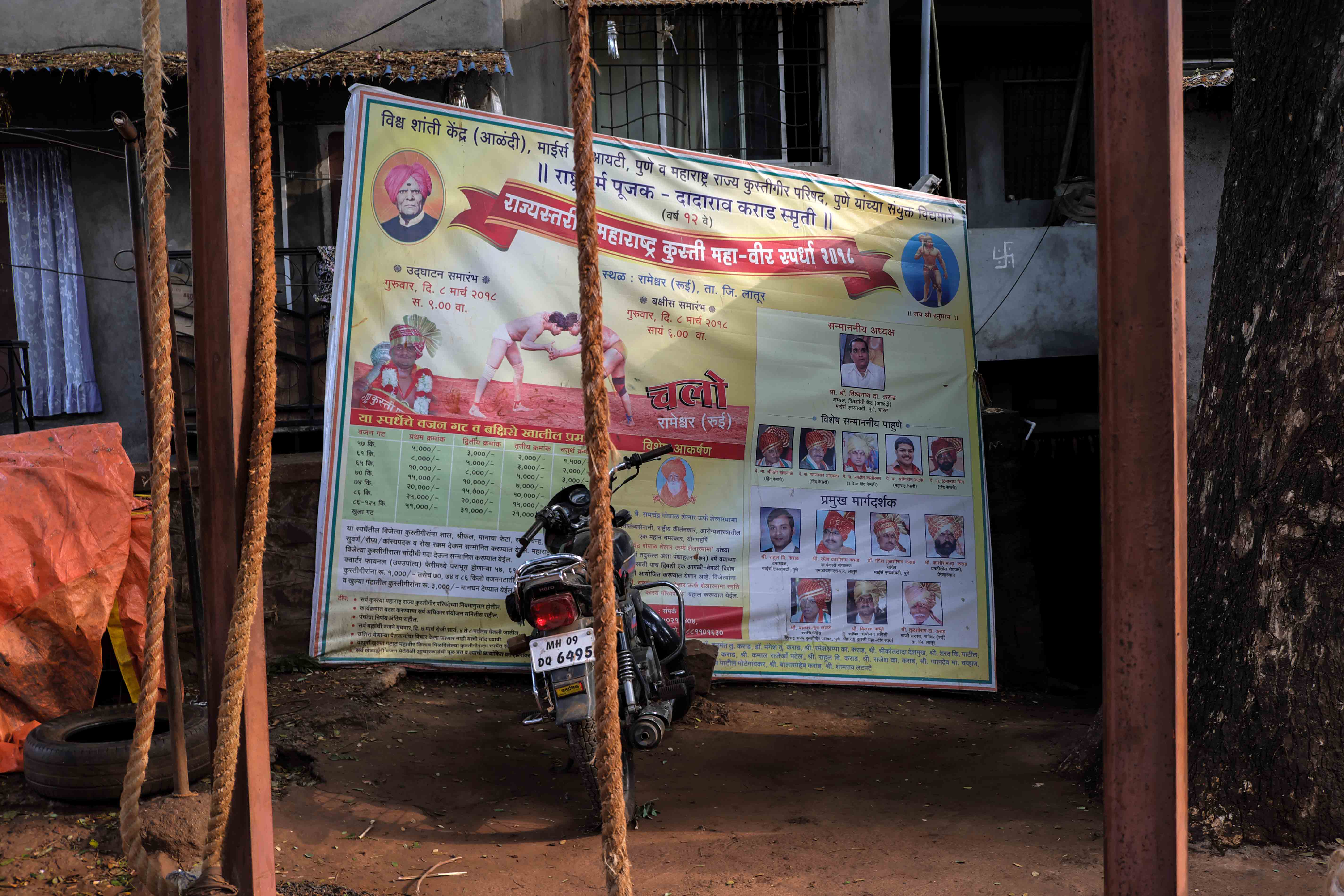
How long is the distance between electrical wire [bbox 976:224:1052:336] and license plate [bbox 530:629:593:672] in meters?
5.74

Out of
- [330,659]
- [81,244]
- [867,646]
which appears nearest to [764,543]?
[867,646]

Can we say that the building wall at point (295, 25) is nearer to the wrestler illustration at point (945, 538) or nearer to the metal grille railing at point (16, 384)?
the metal grille railing at point (16, 384)

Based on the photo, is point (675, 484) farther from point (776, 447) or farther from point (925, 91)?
point (925, 91)

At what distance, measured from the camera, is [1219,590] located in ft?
11.1

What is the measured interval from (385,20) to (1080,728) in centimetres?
665

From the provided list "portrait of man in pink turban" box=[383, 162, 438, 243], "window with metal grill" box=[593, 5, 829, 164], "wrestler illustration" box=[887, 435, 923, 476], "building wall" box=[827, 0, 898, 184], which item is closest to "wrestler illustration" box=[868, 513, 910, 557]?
"wrestler illustration" box=[887, 435, 923, 476]

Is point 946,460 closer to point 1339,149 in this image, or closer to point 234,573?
point 1339,149

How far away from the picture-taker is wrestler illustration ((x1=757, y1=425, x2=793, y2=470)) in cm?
534

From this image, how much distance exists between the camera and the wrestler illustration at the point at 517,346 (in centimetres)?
495

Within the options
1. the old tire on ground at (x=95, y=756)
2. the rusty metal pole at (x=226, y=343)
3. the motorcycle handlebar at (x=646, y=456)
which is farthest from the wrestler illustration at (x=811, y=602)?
the rusty metal pole at (x=226, y=343)

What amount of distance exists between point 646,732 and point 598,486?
7.89ft

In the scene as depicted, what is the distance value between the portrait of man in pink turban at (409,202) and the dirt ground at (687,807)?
2.17 meters

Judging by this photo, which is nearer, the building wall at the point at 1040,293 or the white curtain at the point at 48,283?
the white curtain at the point at 48,283

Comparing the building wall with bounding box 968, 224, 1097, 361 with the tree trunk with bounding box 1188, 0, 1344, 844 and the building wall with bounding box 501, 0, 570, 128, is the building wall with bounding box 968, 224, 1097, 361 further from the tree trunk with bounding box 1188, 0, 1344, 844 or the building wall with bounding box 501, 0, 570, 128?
the tree trunk with bounding box 1188, 0, 1344, 844
